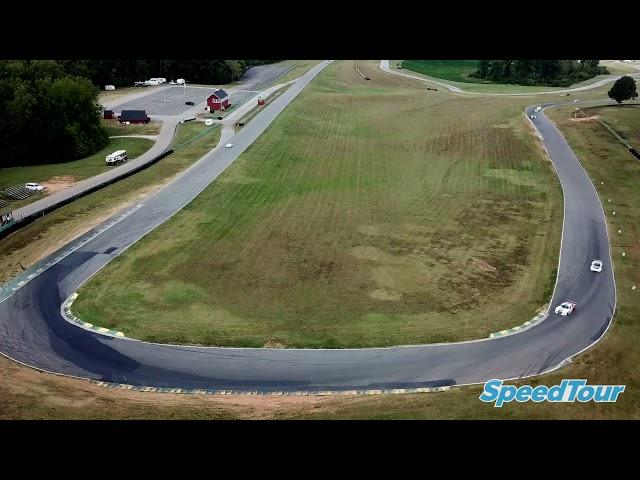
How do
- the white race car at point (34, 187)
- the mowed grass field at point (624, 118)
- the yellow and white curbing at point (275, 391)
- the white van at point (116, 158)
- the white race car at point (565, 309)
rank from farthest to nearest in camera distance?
the mowed grass field at point (624, 118)
the white van at point (116, 158)
the white race car at point (34, 187)
the white race car at point (565, 309)
the yellow and white curbing at point (275, 391)

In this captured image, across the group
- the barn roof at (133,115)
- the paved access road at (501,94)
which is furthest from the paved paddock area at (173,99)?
the paved access road at (501,94)

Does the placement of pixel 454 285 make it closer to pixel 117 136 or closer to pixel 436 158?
pixel 436 158

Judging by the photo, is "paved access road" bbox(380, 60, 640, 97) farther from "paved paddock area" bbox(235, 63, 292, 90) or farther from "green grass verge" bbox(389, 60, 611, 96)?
"paved paddock area" bbox(235, 63, 292, 90)

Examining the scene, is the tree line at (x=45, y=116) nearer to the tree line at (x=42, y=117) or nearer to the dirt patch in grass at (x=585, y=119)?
the tree line at (x=42, y=117)

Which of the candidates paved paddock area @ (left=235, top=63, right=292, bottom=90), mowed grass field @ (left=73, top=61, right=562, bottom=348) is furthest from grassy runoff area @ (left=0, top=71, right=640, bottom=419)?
paved paddock area @ (left=235, top=63, right=292, bottom=90)

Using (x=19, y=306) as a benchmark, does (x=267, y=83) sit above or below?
above

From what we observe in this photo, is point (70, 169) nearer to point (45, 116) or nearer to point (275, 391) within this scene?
point (45, 116)
